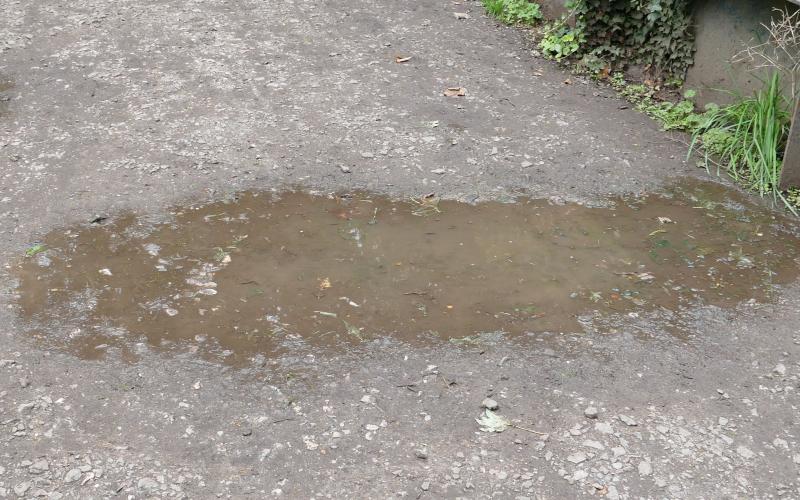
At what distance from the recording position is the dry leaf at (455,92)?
5.87 m

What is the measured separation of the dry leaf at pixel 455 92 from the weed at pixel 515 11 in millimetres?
1415

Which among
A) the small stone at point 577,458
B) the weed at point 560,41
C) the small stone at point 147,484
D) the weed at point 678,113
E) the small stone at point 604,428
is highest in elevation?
the weed at point 560,41

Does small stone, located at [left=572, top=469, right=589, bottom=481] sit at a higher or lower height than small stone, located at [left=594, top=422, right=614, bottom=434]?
lower

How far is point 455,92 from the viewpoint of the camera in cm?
590

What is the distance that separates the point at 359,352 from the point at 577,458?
1.09 meters

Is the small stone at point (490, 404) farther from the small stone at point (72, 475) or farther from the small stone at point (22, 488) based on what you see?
the small stone at point (22, 488)

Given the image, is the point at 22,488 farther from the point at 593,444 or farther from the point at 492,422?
the point at 593,444

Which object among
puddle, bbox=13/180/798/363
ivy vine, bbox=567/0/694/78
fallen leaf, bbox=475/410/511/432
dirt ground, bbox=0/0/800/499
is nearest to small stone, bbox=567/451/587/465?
dirt ground, bbox=0/0/800/499

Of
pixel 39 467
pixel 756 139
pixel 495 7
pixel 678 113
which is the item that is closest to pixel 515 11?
pixel 495 7

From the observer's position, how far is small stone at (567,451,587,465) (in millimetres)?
3104

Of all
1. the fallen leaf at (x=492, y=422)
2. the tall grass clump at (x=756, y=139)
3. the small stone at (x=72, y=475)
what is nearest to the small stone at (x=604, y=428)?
the fallen leaf at (x=492, y=422)

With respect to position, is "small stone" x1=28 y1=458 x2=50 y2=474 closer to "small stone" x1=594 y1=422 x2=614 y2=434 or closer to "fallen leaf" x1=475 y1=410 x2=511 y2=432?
"fallen leaf" x1=475 y1=410 x2=511 y2=432

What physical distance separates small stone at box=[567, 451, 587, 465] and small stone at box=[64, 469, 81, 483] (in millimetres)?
1908

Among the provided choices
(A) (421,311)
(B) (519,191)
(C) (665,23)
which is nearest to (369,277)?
(A) (421,311)
